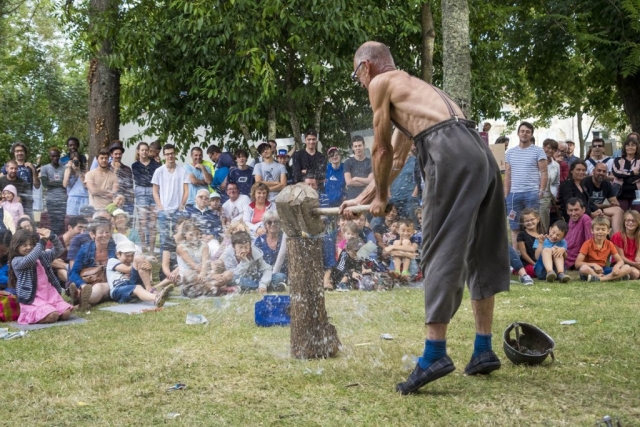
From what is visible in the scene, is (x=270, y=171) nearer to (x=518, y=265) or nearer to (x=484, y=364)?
(x=518, y=265)

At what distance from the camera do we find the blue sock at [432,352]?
460 centimetres

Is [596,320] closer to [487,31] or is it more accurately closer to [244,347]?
[244,347]

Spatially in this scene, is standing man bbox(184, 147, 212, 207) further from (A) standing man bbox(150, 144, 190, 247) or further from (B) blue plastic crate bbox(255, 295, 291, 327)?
(B) blue plastic crate bbox(255, 295, 291, 327)

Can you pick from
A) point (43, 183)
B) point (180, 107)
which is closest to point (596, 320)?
point (43, 183)

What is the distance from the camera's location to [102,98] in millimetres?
14258

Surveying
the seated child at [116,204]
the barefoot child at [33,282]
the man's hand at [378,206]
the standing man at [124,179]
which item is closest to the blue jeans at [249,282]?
the seated child at [116,204]

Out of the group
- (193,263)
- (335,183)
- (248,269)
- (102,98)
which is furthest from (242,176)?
(102,98)

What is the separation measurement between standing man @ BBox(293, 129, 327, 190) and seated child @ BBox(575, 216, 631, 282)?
3624 mm

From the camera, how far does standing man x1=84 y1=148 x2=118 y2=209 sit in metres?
10.8

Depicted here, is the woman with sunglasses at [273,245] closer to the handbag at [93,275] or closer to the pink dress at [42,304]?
the handbag at [93,275]

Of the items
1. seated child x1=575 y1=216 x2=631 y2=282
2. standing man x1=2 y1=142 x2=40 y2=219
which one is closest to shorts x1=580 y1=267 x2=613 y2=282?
seated child x1=575 y1=216 x2=631 y2=282

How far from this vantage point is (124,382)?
5.09m

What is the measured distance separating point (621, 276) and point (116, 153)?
697cm

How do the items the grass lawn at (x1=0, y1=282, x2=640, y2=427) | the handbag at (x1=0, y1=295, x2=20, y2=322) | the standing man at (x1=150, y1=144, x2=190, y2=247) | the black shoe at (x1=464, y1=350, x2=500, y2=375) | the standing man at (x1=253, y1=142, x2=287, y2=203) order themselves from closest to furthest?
the grass lawn at (x1=0, y1=282, x2=640, y2=427) → the black shoe at (x1=464, y1=350, x2=500, y2=375) → the handbag at (x1=0, y1=295, x2=20, y2=322) → the standing man at (x1=150, y1=144, x2=190, y2=247) → the standing man at (x1=253, y1=142, x2=287, y2=203)
